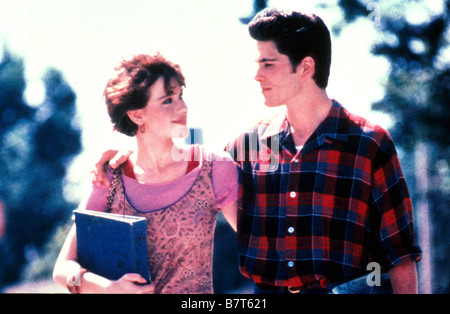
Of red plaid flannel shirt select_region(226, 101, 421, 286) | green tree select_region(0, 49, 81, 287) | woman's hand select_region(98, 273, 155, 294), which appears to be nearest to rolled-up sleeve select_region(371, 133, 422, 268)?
red plaid flannel shirt select_region(226, 101, 421, 286)

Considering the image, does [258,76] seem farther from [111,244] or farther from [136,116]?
[111,244]

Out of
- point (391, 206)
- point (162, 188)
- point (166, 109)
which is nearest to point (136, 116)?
point (166, 109)

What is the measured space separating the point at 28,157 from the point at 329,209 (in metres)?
3.85

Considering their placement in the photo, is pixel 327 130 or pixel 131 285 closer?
pixel 131 285

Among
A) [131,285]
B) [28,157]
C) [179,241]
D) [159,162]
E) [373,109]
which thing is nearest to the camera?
[131,285]

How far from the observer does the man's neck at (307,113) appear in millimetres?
1963

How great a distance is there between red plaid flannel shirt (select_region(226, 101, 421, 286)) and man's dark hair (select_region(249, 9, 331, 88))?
21 centimetres

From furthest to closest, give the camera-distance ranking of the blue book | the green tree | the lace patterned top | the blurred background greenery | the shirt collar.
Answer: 1. the green tree
2. the blurred background greenery
3. the shirt collar
4. the lace patterned top
5. the blue book

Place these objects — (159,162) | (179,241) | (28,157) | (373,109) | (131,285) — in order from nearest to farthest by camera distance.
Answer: (131,285)
(179,241)
(159,162)
(373,109)
(28,157)

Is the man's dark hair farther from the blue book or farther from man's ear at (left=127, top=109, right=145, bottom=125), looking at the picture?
the blue book

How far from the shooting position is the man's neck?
1963 mm

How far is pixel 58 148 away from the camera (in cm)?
534

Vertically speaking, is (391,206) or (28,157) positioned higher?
(28,157)

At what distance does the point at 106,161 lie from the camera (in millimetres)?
1909
